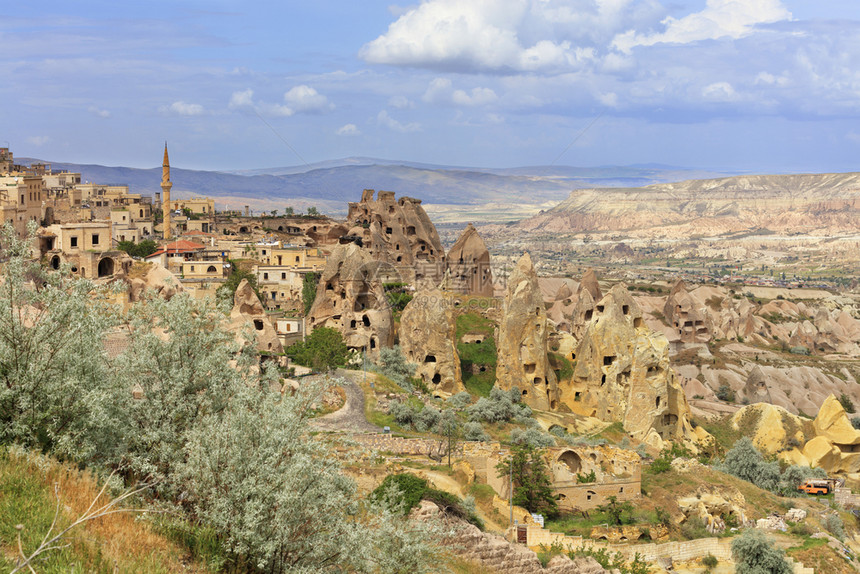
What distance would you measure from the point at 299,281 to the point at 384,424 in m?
30.0

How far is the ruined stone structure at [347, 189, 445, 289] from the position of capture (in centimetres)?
6831

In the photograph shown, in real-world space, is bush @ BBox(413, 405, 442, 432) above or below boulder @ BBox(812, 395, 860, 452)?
above

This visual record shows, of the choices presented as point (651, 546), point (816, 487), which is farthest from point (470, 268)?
point (651, 546)

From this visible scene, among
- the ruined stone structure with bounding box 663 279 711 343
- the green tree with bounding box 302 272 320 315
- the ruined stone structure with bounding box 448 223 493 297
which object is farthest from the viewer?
the ruined stone structure with bounding box 663 279 711 343

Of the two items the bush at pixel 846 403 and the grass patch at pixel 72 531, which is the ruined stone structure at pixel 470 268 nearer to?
the bush at pixel 846 403

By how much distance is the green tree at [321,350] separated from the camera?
3909 centimetres

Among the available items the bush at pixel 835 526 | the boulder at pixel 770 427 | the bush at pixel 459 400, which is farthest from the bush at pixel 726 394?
the bush at pixel 835 526

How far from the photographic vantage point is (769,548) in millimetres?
25891

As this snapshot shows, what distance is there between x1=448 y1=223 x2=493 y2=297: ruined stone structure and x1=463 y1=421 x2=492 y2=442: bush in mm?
31390

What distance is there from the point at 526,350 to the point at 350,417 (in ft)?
47.4

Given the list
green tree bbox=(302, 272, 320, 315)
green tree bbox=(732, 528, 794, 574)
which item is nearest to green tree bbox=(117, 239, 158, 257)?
green tree bbox=(302, 272, 320, 315)

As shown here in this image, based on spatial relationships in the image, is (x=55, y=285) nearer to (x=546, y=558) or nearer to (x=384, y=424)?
(x=546, y=558)

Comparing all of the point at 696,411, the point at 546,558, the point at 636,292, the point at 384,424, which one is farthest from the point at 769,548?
the point at 636,292

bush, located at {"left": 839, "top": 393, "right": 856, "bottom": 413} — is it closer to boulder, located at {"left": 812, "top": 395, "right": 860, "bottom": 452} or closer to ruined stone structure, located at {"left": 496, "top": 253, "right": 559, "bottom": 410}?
boulder, located at {"left": 812, "top": 395, "right": 860, "bottom": 452}
